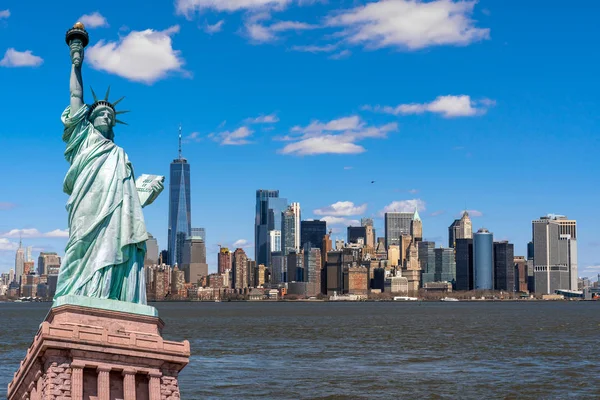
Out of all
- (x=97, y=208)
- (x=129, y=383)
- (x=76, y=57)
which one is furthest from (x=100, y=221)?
(x=129, y=383)

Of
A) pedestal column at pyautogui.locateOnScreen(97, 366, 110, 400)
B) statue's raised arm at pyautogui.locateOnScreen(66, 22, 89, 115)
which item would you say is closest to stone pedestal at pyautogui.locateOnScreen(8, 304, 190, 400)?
pedestal column at pyautogui.locateOnScreen(97, 366, 110, 400)

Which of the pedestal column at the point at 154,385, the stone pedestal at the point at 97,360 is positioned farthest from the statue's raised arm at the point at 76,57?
the pedestal column at the point at 154,385

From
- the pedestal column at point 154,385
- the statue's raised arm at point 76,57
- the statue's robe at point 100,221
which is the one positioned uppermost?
the statue's raised arm at point 76,57

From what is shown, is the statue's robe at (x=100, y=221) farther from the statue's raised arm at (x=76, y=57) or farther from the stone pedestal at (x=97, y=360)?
the stone pedestal at (x=97, y=360)

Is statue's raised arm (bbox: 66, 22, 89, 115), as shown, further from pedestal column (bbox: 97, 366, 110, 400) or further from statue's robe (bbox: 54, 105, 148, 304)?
pedestal column (bbox: 97, 366, 110, 400)

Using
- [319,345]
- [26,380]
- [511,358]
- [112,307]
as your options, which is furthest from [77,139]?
[319,345]

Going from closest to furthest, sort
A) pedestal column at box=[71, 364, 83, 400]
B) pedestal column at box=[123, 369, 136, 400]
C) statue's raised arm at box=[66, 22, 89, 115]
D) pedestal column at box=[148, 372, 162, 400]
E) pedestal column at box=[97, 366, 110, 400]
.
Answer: pedestal column at box=[71, 364, 83, 400] → pedestal column at box=[97, 366, 110, 400] → pedestal column at box=[123, 369, 136, 400] → pedestal column at box=[148, 372, 162, 400] → statue's raised arm at box=[66, 22, 89, 115]

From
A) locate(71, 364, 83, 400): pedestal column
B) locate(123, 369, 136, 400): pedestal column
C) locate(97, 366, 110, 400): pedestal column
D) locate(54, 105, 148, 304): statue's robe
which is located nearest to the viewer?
locate(71, 364, 83, 400): pedestal column

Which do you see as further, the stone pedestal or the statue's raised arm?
the statue's raised arm
